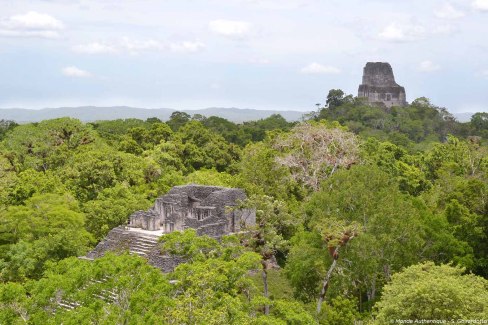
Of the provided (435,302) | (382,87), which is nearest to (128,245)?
(435,302)

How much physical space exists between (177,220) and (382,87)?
73.8m

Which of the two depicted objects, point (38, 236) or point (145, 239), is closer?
point (38, 236)

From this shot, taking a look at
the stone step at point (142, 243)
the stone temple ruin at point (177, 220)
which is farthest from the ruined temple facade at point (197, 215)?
the stone step at point (142, 243)

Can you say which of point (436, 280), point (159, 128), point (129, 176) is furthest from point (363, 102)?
point (436, 280)

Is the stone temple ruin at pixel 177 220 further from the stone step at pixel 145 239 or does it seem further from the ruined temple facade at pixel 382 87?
the ruined temple facade at pixel 382 87

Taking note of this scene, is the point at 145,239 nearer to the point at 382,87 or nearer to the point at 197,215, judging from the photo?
the point at 197,215

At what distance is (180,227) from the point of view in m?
26.9

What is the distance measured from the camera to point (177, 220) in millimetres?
26969

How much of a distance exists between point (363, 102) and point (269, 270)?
63.0m

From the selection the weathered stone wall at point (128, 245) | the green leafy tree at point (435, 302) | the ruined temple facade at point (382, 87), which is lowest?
the weathered stone wall at point (128, 245)

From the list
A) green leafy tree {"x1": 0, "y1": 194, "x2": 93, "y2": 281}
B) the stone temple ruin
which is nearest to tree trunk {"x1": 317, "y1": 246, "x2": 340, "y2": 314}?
the stone temple ruin

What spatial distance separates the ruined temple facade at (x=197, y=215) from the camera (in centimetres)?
2662

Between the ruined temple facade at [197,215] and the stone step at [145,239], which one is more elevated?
the ruined temple facade at [197,215]

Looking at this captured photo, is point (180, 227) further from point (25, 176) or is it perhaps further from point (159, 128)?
point (159, 128)
